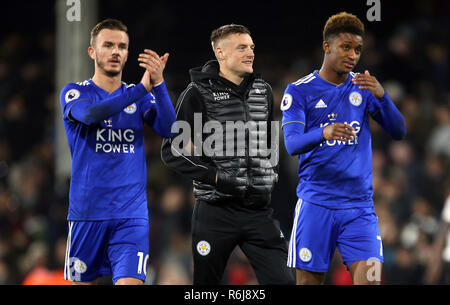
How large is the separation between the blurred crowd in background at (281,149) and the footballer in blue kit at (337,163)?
2261mm

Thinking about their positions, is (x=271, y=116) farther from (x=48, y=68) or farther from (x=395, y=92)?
(x=48, y=68)

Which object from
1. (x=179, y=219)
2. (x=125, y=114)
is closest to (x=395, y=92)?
(x=179, y=219)

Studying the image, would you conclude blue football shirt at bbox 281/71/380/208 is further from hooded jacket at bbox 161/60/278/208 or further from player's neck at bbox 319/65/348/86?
hooded jacket at bbox 161/60/278/208

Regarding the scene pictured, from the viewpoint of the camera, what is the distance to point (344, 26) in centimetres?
531

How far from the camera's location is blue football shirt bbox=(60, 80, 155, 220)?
201 inches

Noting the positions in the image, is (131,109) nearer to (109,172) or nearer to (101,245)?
(109,172)

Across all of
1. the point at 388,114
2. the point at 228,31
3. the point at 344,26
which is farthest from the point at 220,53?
the point at 388,114

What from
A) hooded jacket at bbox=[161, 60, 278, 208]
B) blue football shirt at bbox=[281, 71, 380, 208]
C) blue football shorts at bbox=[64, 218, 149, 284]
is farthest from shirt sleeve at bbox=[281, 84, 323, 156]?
blue football shorts at bbox=[64, 218, 149, 284]

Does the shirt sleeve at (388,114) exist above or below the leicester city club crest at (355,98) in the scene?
below

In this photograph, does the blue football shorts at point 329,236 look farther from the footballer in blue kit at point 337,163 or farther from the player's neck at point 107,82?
the player's neck at point 107,82

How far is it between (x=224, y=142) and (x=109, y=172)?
86cm

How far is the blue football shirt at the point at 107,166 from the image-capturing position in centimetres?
511

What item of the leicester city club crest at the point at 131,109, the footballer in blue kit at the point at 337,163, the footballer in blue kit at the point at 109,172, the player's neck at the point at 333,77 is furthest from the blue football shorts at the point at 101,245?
the player's neck at the point at 333,77

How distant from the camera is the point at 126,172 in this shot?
16.9ft
